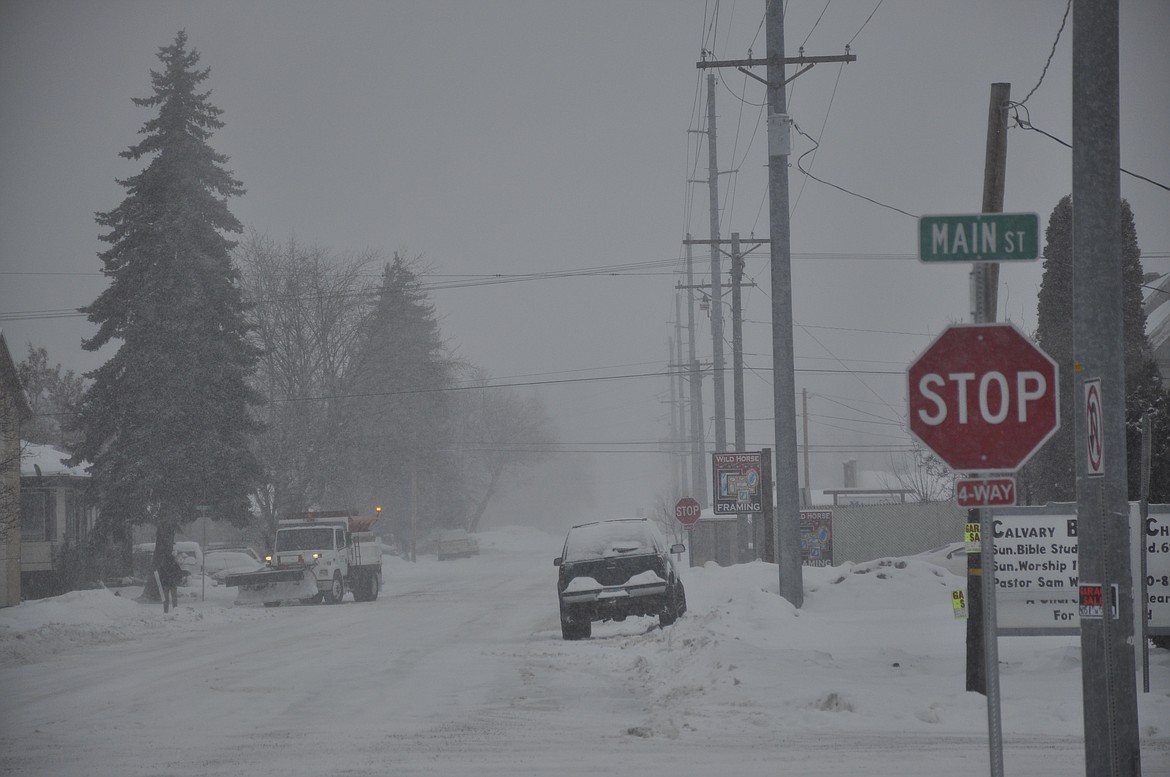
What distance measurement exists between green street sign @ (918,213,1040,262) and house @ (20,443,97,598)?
35.5 m

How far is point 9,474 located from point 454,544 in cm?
4314

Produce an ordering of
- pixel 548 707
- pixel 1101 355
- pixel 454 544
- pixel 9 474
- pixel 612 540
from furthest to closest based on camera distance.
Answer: pixel 454 544 < pixel 9 474 < pixel 612 540 < pixel 548 707 < pixel 1101 355

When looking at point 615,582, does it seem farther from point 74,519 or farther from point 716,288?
point 74,519

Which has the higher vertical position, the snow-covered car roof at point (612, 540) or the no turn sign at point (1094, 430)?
the no turn sign at point (1094, 430)

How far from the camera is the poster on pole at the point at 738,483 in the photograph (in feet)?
103

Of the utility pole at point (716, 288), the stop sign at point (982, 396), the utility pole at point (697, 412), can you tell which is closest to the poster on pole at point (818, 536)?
the utility pole at point (716, 288)

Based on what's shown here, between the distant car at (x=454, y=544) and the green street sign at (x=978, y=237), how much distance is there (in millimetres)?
68160

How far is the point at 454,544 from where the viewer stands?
7450 cm

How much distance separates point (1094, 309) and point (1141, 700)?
5061 millimetres

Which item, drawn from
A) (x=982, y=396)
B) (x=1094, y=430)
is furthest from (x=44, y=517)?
(x=982, y=396)

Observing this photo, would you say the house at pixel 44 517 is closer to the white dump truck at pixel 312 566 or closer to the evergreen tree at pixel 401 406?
the white dump truck at pixel 312 566

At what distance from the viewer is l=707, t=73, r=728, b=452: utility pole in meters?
39.0

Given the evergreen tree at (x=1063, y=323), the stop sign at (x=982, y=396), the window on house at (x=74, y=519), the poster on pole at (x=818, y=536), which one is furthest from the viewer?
the window on house at (x=74, y=519)

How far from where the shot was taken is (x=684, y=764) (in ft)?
29.9
